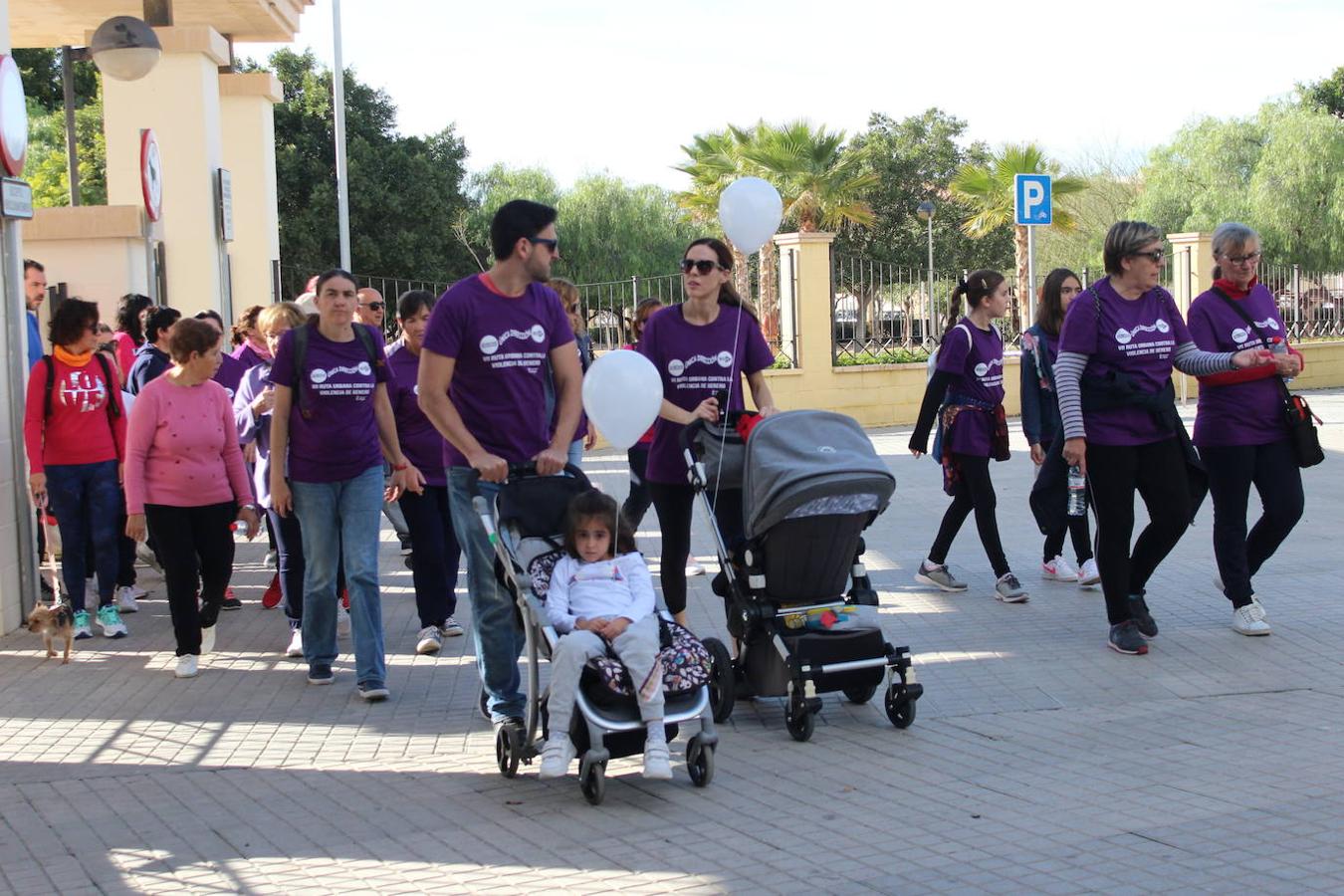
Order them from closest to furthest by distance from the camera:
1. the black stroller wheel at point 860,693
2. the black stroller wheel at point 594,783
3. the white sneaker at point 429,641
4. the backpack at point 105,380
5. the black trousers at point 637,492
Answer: the black stroller wheel at point 594,783 → the black stroller wheel at point 860,693 → the white sneaker at point 429,641 → the backpack at point 105,380 → the black trousers at point 637,492

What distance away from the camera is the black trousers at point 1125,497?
739 cm

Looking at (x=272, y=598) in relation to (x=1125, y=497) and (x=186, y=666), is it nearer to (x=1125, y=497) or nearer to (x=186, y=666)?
(x=186, y=666)

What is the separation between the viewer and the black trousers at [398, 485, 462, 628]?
795cm

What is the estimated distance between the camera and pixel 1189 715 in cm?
624

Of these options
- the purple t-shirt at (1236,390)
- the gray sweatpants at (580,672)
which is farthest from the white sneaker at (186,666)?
the purple t-shirt at (1236,390)

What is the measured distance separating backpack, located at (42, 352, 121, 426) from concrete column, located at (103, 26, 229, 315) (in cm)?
826

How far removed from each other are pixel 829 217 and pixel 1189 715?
30157mm

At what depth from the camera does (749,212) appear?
25.2 ft

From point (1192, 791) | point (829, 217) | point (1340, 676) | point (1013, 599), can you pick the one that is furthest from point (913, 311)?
point (1192, 791)

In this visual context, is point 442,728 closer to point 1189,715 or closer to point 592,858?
point 592,858

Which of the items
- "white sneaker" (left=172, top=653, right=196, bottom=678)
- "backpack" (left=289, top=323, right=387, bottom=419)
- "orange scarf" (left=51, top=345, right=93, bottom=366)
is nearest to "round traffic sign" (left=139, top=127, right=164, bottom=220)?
"orange scarf" (left=51, top=345, right=93, bottom=366)

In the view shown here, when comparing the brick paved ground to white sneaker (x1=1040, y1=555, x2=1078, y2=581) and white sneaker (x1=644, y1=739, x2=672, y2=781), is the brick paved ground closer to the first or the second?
white sneaker (x1=644, y1=739, x2=672, y2=781)

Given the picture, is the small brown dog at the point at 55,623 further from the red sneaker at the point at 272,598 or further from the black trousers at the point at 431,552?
the black trousers at the point at 431,552

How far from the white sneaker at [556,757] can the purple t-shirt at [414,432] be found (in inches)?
119
